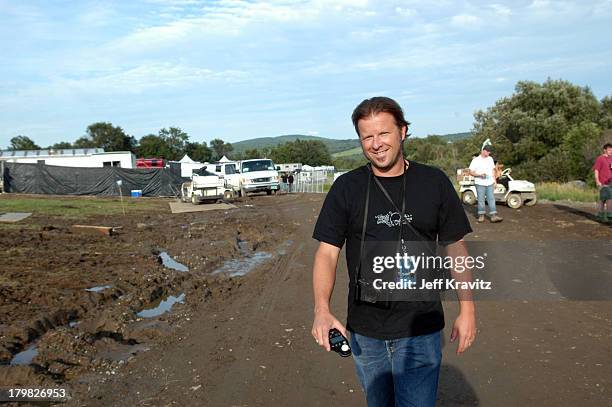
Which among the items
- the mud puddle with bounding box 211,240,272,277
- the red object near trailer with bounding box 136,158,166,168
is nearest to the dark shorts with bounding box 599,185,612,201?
the mud puddle with bounding box 211,240,272,277

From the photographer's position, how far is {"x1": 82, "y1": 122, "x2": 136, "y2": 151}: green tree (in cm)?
12644

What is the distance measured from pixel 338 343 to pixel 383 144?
105cm

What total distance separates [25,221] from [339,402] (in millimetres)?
18027

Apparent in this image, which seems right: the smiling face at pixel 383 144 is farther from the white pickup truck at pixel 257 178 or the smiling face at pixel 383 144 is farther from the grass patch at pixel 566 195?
the white pickup truck at pixel 257 178

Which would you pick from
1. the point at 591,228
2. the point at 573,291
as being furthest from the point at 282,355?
the point at 591,228

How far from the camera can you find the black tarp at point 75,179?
3919 cm

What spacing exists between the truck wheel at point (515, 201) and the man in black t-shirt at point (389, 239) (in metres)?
16.4

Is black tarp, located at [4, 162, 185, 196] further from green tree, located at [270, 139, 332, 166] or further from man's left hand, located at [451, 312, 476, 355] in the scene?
green tree, located at [270, 139, 332, 166]

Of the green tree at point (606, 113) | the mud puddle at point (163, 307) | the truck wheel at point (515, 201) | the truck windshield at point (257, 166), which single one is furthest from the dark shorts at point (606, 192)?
the green tree at point (606, 113)

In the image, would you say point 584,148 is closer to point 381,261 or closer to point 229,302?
point 229,302

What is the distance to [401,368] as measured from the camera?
2896mm

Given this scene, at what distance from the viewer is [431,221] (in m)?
2.96

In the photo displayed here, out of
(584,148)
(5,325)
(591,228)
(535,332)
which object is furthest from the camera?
(584,148)

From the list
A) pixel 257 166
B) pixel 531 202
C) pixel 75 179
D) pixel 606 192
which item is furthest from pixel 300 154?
pixel 606 192
